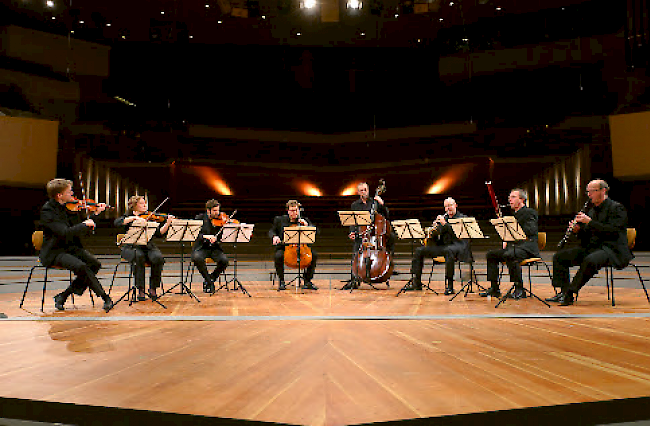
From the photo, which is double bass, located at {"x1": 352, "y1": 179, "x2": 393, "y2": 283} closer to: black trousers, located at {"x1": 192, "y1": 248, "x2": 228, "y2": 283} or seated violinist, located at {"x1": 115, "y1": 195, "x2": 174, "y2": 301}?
black trousers, located at {"x1": 192, "y1": 248, "x2": 228, "y2": 283}

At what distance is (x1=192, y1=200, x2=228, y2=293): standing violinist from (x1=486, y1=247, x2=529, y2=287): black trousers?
9.99ft

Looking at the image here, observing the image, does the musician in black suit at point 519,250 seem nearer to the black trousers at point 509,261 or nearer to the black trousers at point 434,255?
the black trousers at point 509,261

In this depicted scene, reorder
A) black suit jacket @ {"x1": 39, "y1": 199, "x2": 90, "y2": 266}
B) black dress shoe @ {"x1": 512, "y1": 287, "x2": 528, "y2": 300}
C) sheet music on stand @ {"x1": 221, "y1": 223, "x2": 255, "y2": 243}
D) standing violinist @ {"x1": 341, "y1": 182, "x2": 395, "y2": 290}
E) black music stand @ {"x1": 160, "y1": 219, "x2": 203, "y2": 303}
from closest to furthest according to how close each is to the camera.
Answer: black suit jacket @ {"x1": 39, "y1": 199, "x2": 90, "y2": 266}, black dress shoe @ {"x1": 512, "y1": 287, "x2": 528, "y2": 300}, black music stand @ {"x1": 160, "y1": 219, "x2": 203, "y2": 303}, sheet music on stand @ {"x1": 221, "y1": 223, "x2": 255, "y2": 243}, standing violinist @ {"x1": 341, "y1": 182, "x2": 395, "y2": 290}

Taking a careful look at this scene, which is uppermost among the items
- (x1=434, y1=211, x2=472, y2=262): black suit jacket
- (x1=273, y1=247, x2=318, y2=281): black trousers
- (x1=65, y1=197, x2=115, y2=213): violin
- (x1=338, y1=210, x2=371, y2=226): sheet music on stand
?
(x1=65, y1=197, x2=115, y2=213): violin

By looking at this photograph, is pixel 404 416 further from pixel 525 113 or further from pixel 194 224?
pixel 525 113

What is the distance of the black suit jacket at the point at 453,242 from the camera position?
228 inches

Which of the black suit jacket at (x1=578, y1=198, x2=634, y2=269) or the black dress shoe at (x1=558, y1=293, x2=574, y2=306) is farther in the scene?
the black dress shoe at (x1=558, y1=293, x2=574, y2=306)

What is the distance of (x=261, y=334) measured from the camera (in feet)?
10.1

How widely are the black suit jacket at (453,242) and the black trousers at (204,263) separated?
8.63ft

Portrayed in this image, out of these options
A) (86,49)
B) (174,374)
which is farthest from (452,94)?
(174,374)

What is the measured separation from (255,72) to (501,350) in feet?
36.9

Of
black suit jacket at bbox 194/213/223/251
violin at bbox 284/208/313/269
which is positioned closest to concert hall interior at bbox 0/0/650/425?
black suit jacket at bbox 194/213/223/251

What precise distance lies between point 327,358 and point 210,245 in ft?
12.9

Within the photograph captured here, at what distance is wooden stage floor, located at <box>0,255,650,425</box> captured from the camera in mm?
1762
